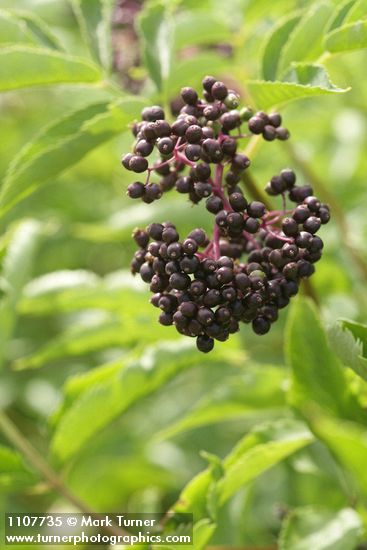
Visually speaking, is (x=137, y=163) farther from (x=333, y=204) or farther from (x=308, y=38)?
(x=333, y=204)

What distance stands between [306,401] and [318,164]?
224 centimetres

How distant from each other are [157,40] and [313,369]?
1.09m

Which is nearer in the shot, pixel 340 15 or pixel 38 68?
pixel 340 15

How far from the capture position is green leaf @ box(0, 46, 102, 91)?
2.10 m

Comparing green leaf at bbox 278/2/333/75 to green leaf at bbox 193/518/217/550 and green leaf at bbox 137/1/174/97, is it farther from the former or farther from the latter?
green leaf at bbox 193/518/217/550

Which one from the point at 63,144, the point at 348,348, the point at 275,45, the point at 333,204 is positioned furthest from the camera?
the point at 333,204

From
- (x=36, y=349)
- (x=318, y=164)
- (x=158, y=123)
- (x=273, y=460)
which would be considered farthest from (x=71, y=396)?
(x=318, y=164)

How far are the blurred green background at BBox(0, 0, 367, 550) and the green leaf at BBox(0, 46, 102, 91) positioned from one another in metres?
0.08

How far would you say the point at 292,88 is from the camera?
1.82m

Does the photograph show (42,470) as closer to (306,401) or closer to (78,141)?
(306,401)

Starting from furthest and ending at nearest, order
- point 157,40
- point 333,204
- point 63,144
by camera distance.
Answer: point 333,204, point 157,40, point 63,144

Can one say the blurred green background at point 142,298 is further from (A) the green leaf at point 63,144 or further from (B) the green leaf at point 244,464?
(B) the green leaf at point 244,464

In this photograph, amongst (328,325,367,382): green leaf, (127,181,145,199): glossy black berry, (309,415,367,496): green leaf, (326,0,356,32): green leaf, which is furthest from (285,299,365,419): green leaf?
(326,0,356,32): green leaf

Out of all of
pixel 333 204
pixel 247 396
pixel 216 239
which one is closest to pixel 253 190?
pixel 216 239
